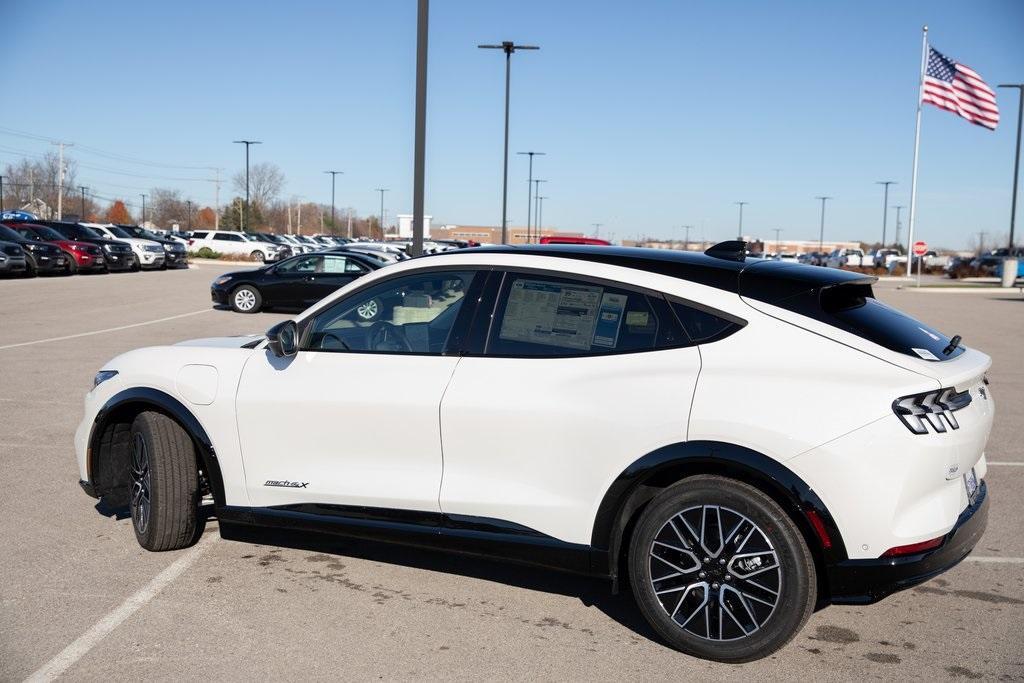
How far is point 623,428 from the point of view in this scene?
394 centimetres

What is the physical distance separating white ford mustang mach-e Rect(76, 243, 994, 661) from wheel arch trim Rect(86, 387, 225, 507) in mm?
18

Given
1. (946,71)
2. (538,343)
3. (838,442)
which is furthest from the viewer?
(946,71)

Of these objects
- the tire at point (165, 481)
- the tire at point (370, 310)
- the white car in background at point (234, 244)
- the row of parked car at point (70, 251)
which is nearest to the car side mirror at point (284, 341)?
the tire at point (370, 310)

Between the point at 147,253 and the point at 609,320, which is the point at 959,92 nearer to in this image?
the point at 147,253

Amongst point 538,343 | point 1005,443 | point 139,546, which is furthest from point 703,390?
point 1005,443

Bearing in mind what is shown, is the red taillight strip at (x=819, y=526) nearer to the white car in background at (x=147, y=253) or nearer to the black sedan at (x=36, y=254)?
the black sedan at (x=36, y=254)

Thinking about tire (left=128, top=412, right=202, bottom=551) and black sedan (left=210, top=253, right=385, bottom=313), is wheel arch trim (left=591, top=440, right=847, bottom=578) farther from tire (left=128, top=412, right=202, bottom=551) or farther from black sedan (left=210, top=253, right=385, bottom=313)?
black sedan (left=210, top=253, right=385, bottom=313)

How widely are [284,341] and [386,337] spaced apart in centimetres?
53

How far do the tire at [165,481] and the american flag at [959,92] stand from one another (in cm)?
3389

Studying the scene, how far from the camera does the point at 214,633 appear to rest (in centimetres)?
409

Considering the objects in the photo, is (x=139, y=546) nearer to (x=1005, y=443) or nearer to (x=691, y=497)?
(x=691, y=497)

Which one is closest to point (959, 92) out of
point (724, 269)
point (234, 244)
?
point (724, 269)

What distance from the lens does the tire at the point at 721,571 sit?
3734 millimetres

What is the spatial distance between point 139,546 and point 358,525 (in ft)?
5.16
